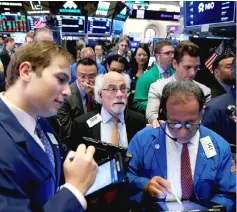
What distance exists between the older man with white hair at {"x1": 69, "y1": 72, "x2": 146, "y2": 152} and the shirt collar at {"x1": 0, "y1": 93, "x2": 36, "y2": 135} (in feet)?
3.75

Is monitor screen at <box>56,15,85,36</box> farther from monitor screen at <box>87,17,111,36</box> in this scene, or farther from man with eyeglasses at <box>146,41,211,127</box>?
man with eyeglasses at <box>146,41,211,127</box>

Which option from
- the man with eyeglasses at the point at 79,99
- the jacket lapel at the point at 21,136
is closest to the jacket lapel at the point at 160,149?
the jacket lapel at the point at 21,136

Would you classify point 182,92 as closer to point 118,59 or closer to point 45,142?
point 45,142

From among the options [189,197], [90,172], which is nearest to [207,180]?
[189,197]

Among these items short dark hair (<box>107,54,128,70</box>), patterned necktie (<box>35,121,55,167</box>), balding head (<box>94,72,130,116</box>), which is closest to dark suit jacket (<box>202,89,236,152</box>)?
balding head (<box>94,72,130,116</box>)

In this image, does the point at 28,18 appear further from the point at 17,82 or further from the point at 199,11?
the point at 17,82

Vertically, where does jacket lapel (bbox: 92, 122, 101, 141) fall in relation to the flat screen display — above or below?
below

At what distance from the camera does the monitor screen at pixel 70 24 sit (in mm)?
12164

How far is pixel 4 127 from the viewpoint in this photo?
108 centimetres

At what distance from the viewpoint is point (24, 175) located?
41.1 inches

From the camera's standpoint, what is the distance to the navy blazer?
5.25 feet

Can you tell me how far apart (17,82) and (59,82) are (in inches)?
5.7

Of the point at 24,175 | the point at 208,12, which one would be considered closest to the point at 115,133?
the point at 24,175

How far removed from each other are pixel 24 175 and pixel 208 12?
3.35 meters
